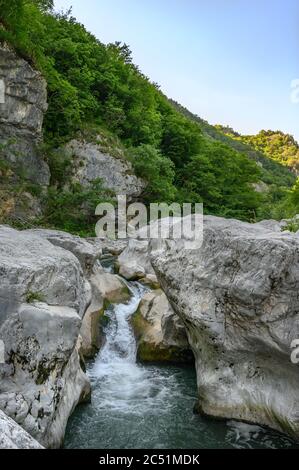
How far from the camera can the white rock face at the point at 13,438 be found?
13.3 feet

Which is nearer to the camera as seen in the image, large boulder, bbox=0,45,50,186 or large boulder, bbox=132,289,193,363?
large boulder, bbox=132,289,193,363

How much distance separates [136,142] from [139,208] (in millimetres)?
7085

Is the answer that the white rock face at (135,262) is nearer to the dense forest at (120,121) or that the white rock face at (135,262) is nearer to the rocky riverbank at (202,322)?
the rocky riverbank at (202,322)

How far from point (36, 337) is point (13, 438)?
1.77 m

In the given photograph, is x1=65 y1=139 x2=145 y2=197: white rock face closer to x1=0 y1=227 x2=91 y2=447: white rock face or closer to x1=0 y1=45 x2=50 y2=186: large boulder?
x1=0 y1=45 x2=50 y2=186: large boulder

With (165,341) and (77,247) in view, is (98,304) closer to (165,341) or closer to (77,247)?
(77,247)

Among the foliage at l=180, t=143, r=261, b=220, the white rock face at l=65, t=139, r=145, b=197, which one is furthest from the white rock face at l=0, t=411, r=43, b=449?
the foliage at l=180, t=143, r=261, b=220

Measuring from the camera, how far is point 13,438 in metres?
4.16

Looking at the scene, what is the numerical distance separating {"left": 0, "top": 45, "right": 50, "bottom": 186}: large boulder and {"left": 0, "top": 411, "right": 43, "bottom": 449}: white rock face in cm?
1960

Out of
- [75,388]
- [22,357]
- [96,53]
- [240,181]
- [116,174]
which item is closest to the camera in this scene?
[22,357]

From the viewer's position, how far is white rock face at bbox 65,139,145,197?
26.7 metres

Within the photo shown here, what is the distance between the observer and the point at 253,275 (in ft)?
24.0

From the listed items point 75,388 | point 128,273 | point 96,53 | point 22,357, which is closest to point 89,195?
point 128,273

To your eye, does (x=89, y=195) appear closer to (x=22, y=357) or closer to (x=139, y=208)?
(x=139, y=208)
